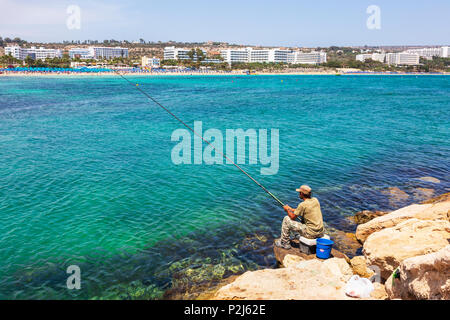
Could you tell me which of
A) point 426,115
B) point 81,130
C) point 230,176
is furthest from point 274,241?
point 426,115

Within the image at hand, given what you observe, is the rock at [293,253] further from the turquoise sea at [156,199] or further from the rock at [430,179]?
the rock at [430,179]

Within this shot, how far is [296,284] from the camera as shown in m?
6.84

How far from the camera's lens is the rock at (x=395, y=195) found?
1379 centimetres

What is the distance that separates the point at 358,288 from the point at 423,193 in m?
10.1

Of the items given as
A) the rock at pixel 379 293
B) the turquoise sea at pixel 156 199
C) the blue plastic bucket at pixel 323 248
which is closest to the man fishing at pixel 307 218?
the blue plastic bucket at pixel 323 248

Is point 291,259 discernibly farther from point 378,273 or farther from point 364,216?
point 364,216

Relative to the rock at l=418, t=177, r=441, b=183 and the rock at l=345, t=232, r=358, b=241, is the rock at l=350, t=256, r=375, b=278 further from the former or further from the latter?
the rock at l=418, t=177, r=441, b=183

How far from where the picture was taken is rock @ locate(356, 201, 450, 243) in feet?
31.2

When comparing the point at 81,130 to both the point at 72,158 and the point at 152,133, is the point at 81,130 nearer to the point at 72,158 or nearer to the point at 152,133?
the point at 152,133

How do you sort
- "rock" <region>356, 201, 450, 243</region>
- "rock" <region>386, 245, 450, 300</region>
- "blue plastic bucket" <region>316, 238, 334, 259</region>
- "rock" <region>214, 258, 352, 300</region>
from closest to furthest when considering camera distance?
"rock" <region>386, 245, 450, 300</region>
"rock" <region>214, 258, 352, 300</region>
"blue plastic bucket" <region>316, 238, 334, 259</region>
"rock" <region>356, 201, 450, 243</region>

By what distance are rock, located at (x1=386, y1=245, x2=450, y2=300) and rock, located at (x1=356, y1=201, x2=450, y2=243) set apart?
4.06m

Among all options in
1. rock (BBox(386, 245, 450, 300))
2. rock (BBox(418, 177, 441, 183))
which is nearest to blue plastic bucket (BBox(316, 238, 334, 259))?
rock (BBox(386, 245, 450, 300))

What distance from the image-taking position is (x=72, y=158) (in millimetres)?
20188
